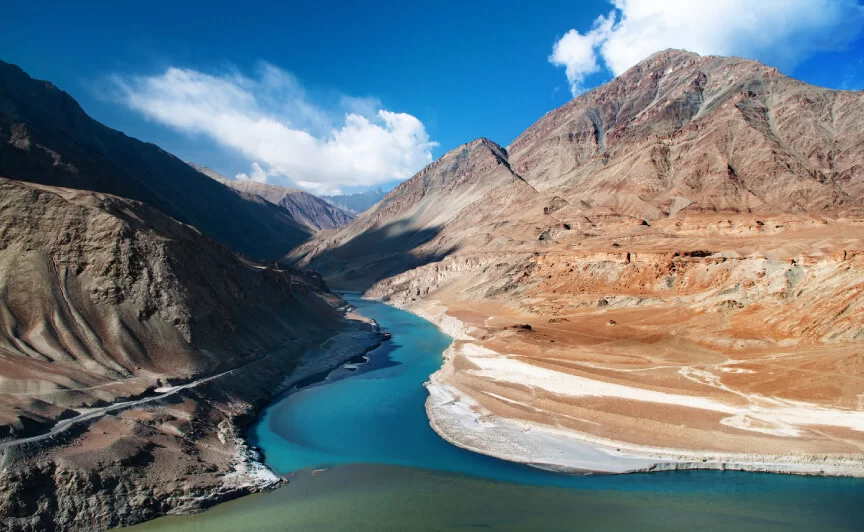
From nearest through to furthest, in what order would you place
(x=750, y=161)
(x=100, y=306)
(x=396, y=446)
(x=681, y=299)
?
(x=396, y=446) < (x=100, y=306) < (x=681, y=299) < (x=750, y=161)

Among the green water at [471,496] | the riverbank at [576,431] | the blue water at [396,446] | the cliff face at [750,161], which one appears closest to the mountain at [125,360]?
the green water at [471,496]

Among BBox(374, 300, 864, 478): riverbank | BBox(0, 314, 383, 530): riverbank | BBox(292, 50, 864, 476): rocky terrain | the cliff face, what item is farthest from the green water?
the cliff face

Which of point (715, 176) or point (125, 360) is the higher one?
point (715, 176)

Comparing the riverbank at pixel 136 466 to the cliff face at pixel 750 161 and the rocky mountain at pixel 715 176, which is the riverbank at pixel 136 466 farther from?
the cliff face at pixel 750 161

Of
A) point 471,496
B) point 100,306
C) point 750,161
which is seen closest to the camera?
point 471,496

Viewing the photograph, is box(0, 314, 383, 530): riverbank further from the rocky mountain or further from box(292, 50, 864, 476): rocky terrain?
the rocky mountain

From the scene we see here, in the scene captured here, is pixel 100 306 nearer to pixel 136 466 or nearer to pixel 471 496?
pixel 136 466

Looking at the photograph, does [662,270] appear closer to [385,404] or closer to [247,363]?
[385,404]

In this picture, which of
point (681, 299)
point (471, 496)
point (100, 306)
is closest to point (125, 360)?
point (100, 306)

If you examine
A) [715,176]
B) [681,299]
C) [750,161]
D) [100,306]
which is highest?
[750,161]
